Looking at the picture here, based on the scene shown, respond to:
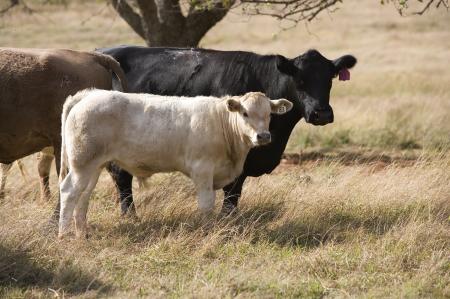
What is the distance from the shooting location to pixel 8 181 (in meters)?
10.5

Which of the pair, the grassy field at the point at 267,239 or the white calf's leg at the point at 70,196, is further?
the white calf's leg at the point at 70,196

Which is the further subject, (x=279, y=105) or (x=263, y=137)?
(x=279, y=105)

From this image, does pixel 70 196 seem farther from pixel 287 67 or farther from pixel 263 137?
pixel 287 67

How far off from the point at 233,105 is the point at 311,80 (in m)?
1.47

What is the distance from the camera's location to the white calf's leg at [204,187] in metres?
7.75

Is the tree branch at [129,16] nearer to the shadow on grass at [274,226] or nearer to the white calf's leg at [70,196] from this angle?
the shadow on grass at [274,226]

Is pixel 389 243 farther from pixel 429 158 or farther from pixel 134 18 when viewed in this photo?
pixel 134 18

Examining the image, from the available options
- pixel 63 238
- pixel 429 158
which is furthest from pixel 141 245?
pixel 429 158

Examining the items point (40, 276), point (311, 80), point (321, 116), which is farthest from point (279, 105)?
point (40, 276)

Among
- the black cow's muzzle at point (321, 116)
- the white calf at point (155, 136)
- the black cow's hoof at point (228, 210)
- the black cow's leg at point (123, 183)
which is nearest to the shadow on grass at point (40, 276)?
the white calf at point (155, 136)

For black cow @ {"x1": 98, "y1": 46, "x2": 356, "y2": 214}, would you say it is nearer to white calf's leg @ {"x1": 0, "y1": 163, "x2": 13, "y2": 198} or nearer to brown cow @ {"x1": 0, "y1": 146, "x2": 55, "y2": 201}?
brown cow @ {"x1": 0, "y1": 146, "x2": 55, "y2": 201}

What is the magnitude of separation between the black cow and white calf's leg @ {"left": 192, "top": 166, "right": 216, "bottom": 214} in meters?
0.57

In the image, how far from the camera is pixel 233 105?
25.1ft

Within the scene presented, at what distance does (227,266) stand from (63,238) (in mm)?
1543
